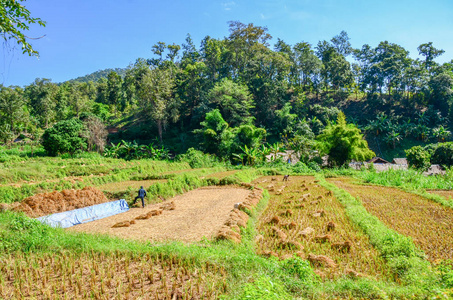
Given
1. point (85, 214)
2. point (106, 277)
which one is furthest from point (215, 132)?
point (106, 277)

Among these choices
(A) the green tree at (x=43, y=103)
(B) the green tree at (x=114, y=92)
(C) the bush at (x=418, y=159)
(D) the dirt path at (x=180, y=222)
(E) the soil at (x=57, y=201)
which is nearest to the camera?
(D) the dirt path at (x=180, y=222)

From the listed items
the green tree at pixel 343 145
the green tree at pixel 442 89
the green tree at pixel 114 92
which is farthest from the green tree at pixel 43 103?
the green tree at pixel 442 89

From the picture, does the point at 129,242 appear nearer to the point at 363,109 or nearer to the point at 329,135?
the point at 329,135

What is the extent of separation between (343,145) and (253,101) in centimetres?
1785

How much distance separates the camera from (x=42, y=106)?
36500 millimetres

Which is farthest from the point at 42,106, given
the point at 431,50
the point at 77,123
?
the point at 431,50

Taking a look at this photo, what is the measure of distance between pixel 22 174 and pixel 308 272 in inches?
697

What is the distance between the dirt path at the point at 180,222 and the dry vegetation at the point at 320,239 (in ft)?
5.08

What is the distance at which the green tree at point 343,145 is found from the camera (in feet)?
74.2

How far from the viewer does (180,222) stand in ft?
28.1

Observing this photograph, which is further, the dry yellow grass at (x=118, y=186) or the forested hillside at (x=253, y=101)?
the forested hillside at (x=253, y=101)

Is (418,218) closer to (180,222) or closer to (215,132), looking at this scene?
(180,222)

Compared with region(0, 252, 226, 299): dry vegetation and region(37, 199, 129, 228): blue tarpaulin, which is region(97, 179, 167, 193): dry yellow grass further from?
region(0, 252, 226, 299): dry vegetation

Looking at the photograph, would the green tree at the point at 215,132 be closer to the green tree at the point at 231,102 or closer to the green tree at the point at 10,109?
the green tree at the point at 231,102
